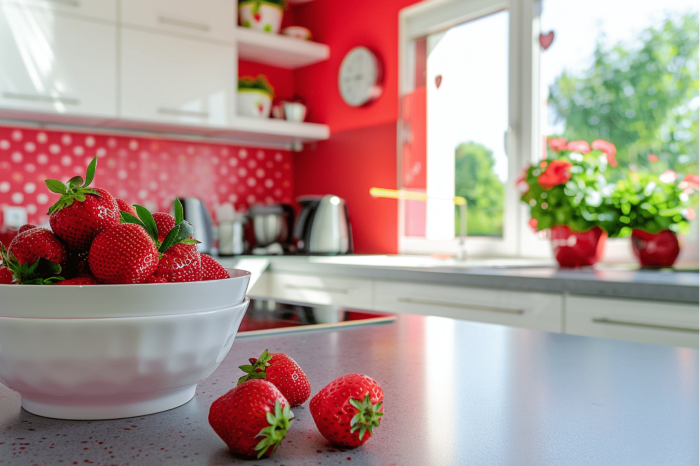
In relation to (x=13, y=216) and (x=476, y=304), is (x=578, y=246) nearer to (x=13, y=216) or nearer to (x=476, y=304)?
(x=476, y=304)

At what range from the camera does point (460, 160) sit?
2988 millimetres

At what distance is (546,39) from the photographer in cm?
264

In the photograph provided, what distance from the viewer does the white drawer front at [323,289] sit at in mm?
2428

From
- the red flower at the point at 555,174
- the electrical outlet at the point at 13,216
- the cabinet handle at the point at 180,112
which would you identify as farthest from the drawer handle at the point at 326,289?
the electrical outlet at the point at 13,216

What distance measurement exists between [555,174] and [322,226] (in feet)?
4.13

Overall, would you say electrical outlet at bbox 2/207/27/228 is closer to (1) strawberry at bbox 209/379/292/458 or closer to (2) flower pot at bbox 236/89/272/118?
(2) flower pot at bbox 236/89/272/118

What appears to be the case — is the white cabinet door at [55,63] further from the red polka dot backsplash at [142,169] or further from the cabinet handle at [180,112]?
the red polka dot backsplash at [142,169]

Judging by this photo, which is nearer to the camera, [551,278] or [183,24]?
[551,278]

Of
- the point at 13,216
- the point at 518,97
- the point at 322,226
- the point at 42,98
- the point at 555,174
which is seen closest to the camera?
the point at 555,174

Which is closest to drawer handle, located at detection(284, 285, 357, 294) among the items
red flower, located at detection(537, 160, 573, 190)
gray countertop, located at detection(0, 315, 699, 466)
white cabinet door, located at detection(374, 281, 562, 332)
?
white cabinet door, located at detection(374, 281, 562, 332)

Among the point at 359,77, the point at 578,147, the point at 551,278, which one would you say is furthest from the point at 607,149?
the point at 359,77

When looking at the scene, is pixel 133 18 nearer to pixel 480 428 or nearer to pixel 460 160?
pixel 460 160

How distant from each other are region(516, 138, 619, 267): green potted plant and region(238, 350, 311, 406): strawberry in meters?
1.77

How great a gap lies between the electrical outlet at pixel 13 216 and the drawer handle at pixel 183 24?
3.57 feet
